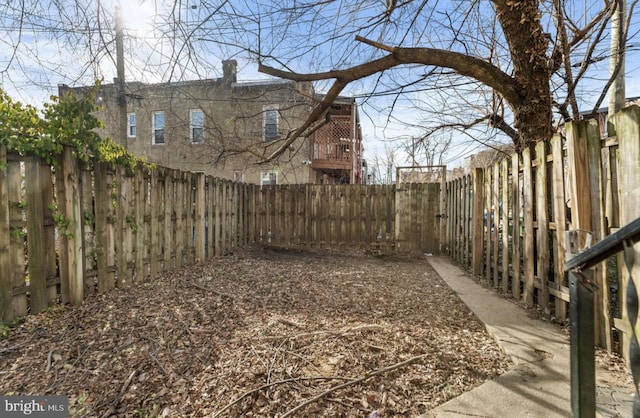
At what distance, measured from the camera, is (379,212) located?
834cm

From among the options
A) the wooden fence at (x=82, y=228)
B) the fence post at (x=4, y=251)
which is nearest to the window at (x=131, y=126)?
the wooden fence at (x=82, y=228)

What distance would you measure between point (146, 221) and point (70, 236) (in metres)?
1.20

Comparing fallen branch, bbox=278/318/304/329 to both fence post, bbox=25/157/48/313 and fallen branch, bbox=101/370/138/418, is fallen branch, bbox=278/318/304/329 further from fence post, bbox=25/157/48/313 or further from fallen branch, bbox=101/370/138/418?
fence post, bbox=25/157/48/313

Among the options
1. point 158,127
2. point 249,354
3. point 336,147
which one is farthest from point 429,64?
point 158,127

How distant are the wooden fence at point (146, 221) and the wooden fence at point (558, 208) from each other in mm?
3305

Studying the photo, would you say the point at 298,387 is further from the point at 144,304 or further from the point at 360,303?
the point at 144,304

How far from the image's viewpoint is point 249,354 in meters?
2.41

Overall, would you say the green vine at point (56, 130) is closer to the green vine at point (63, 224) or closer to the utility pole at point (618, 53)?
the green vine at point (63, 224)

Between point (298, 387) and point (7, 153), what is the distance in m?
3.33

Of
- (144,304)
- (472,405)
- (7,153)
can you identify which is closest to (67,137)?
(7,153)

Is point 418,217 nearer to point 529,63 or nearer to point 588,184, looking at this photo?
point 529,63

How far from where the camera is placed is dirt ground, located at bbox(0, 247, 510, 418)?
192 cm

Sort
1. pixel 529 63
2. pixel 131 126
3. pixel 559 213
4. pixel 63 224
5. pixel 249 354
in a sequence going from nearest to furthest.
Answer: pixel 249 354 < pixel 559 213 < pixel 63 224 < pixel 529 63 < pixel 131 126

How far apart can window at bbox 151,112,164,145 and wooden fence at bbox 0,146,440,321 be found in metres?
8.88
